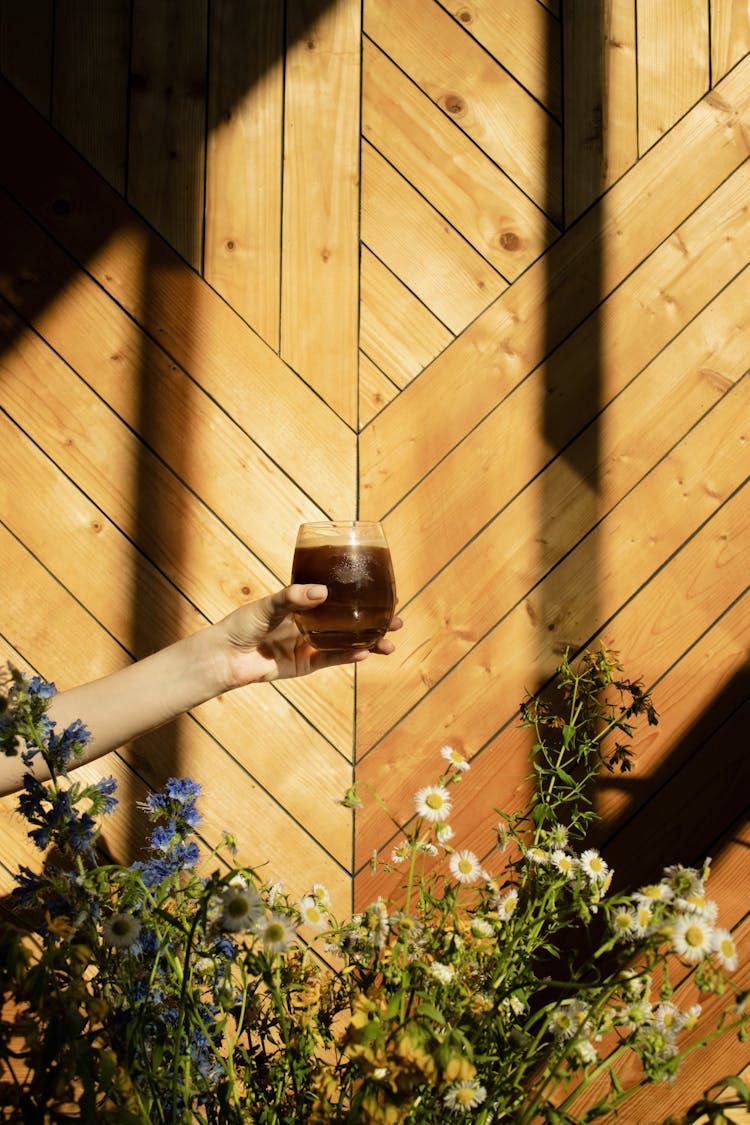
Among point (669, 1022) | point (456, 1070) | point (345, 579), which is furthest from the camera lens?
point (345, 579)

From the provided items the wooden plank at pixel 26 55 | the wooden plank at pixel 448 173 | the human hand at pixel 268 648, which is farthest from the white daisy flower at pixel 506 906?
the wooden plank at pixel 26 55

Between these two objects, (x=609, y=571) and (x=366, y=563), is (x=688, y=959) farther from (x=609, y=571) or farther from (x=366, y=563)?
(x=609, y=571)

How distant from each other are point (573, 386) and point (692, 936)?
1608 millimetres

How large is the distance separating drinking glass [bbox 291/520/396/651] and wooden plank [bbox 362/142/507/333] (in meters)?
1.03

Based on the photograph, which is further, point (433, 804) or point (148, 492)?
point (148, 492)

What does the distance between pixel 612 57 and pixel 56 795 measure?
2031 millimetres

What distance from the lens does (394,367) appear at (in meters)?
2.07

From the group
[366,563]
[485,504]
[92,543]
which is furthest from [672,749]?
[92,543]

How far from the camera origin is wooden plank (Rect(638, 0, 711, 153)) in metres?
2.12

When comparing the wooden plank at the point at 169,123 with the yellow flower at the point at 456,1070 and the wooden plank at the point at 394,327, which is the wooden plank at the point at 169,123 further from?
the yellow flower at the point at 456,1070

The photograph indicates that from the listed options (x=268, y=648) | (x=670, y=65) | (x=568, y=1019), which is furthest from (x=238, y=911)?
(x=670, y=65)

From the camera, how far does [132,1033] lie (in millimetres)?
630

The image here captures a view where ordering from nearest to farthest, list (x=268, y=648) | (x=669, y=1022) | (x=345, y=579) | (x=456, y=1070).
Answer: (x=456, y=1070) → (x=669, y=1022) → (x=345, y=579) → (x=268, y=648)

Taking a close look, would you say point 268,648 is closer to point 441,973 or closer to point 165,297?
point 441,973
